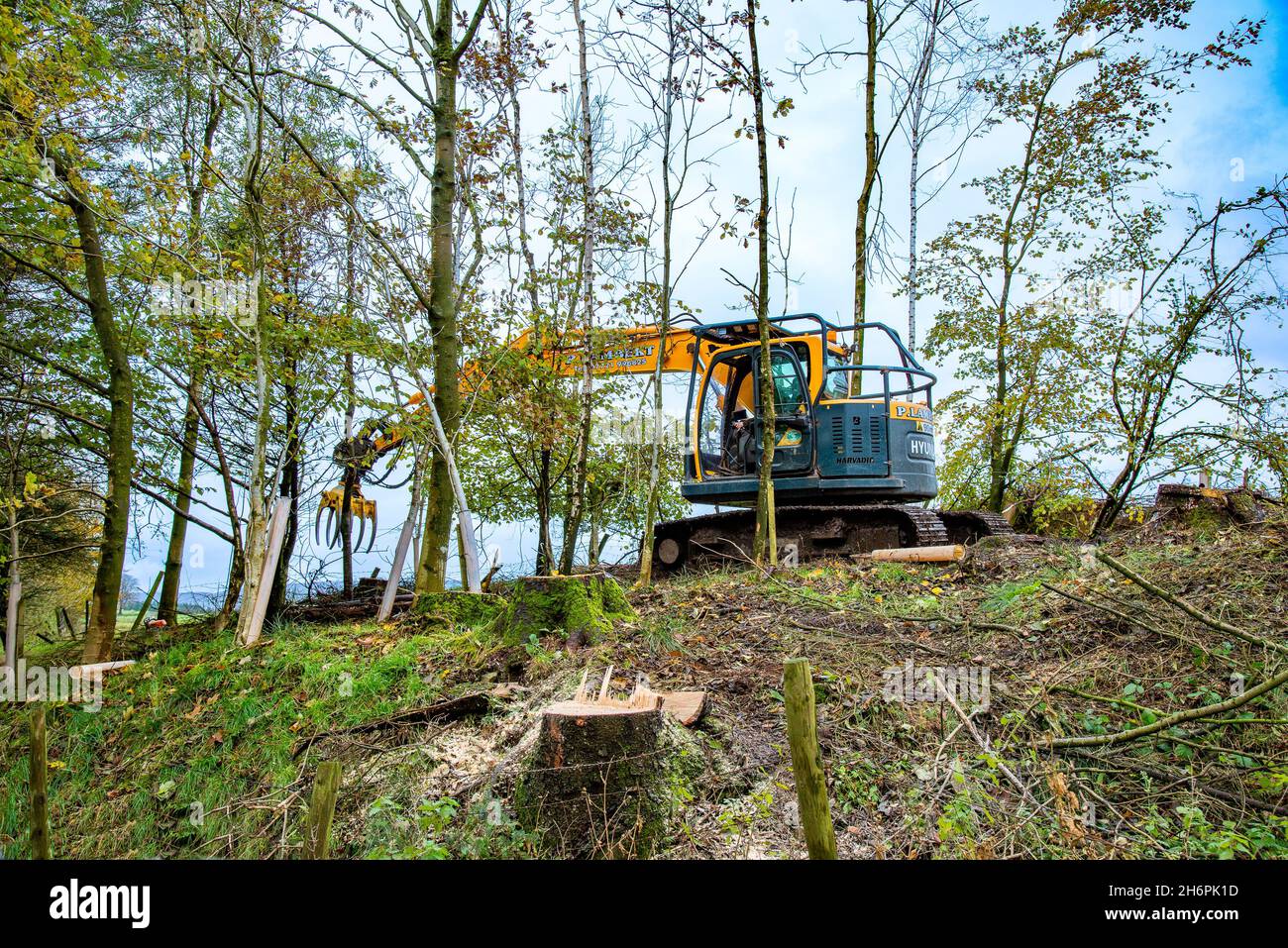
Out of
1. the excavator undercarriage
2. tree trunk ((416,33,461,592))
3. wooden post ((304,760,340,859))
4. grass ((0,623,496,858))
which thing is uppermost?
tree trunk ((416,33,461,592))

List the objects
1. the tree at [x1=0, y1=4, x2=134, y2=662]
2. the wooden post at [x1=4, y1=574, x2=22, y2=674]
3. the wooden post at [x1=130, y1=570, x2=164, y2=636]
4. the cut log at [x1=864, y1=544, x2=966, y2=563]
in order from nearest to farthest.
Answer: the tree at [x1=0, y1=4, x2=134, y2=662] → the wooden post at [x1=4, y1=574, x2=22, y2=674] → the cut log at [x1=864, y1=544, x2=966, y2=563] → the wooden post at [x1=130, y1=570, x2=164, y2=636]

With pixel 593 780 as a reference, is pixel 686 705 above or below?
above

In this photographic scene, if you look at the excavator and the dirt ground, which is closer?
the dirt ground

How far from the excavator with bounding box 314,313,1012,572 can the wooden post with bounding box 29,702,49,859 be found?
713 centimetres

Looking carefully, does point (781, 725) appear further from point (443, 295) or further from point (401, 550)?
point (443, 295)

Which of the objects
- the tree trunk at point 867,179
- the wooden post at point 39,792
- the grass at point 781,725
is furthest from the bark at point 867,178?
the wooden post at point 39,792

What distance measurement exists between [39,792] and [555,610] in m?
3.43

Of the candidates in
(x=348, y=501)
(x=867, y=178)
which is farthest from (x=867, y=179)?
(x=348, y=501)

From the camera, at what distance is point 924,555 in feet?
32.5

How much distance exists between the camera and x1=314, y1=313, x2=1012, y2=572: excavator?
11.9 meters

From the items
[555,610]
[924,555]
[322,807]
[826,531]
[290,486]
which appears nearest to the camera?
[322,807]

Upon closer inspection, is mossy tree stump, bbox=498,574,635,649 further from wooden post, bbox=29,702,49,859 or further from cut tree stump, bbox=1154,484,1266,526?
cut tree stump, bbox=1154,484,1266,526

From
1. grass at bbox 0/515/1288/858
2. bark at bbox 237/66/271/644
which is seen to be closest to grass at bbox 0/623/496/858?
grass at bbox 0/515/1288/858

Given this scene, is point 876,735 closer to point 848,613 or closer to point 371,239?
point 848,613
